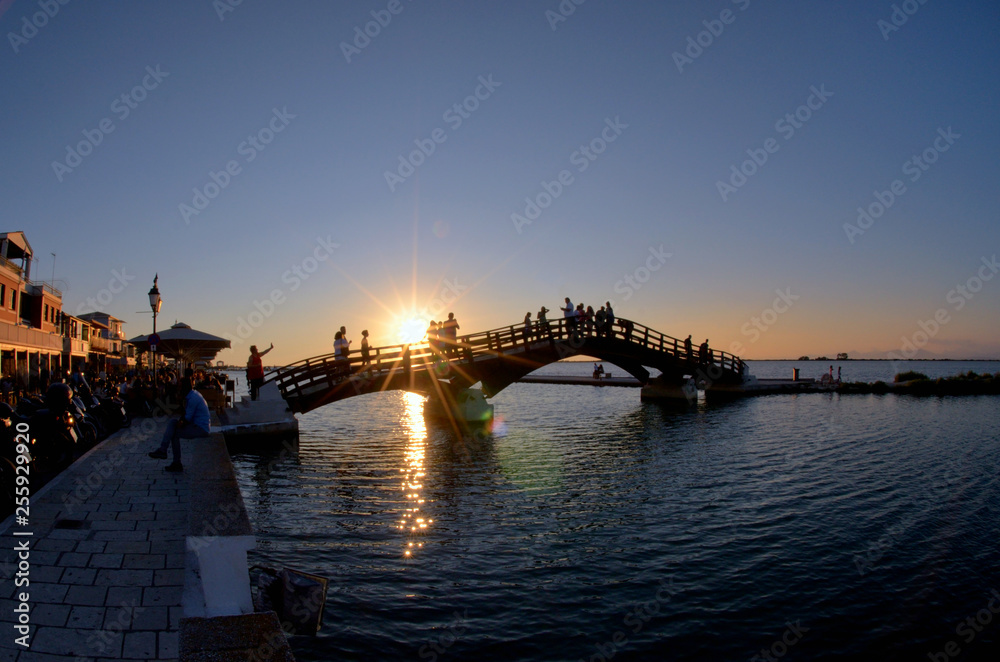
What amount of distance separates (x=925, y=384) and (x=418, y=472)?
48476 mm

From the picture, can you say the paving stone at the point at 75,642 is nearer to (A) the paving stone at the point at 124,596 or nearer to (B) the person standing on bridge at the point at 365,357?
(A) the paving stone at the point at 124,596

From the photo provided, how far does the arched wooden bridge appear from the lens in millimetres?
21438

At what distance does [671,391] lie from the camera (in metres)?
39.8

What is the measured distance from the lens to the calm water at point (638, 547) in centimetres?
683

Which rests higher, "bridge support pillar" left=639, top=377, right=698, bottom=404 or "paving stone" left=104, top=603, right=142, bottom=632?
"bridge support pillar" left=639, top=377, right=698, bottom=404

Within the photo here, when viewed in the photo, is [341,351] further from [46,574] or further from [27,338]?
[27,338]

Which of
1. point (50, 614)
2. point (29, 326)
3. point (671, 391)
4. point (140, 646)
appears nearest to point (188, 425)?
point (50, 614)

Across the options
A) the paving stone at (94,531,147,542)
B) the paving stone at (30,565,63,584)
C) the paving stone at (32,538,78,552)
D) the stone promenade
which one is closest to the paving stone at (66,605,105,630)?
the stone promenade

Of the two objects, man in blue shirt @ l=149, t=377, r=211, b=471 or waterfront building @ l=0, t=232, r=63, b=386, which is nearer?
man in blue shirt @ l=149, t=377, r=211, b=471

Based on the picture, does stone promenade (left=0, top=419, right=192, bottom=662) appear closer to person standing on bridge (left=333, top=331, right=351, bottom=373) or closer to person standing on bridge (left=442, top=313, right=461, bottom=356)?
person standing on bridge (left=333, top=331, right=351, bottom=373)

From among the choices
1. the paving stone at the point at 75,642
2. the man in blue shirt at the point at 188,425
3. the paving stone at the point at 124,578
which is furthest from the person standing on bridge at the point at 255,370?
the paving stone at the point at 75,642

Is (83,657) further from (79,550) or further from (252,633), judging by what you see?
(79,550)

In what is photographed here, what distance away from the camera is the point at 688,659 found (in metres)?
6.42
